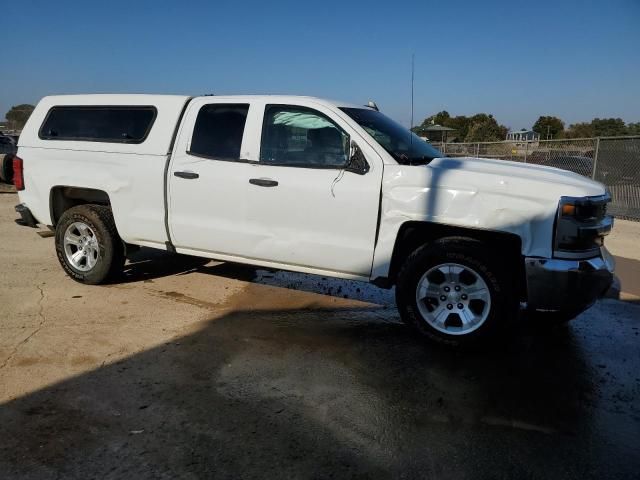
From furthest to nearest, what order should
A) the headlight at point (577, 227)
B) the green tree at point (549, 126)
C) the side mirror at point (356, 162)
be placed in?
the green tree at point (549, 126), the side mirror at point (356, 162), the headlight at point (577, 227)

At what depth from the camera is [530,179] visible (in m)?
3.82

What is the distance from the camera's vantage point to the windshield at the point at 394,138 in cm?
438

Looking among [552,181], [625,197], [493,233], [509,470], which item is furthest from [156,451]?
[625,197]

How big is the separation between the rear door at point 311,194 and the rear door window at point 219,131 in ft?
0.68

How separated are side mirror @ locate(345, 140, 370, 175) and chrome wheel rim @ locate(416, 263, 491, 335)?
0.99m

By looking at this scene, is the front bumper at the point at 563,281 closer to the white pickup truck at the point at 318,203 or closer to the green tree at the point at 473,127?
the white pickup truck at the point at 318,203

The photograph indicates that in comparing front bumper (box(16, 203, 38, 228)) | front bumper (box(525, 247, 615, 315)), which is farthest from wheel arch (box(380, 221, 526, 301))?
front bumper (box(16, 203, 38, 228))

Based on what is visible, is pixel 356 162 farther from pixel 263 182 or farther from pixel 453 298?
pixel 453 298

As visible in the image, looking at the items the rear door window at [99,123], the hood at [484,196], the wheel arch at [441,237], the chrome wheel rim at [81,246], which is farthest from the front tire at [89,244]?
the hood at [484,196]

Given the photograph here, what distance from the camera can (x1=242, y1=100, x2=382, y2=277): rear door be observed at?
424cm

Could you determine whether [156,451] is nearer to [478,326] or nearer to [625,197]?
[478,326]

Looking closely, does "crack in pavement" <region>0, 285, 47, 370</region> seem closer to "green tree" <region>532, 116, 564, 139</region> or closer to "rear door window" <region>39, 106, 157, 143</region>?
"rear door window" <region>39, 106, 157, 143</region>

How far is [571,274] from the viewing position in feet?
12.1

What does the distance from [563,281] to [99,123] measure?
4.71 meters
